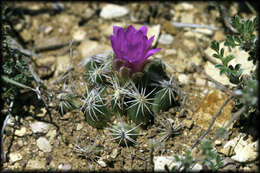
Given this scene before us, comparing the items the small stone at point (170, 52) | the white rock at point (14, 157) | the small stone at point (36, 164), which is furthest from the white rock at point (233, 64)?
the white rock at point (14, 157)

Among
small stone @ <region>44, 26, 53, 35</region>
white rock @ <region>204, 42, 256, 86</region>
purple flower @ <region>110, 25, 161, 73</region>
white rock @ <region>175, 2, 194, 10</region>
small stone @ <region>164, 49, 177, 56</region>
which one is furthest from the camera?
white rock @ <region>175, 2, 194, 10</region>

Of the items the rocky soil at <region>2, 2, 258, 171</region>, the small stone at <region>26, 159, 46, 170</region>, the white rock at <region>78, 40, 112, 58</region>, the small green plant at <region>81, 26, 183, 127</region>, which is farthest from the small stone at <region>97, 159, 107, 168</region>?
the white rock at <region>78, 40, 112, 58</region>

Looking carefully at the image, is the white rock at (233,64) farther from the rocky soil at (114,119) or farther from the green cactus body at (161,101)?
Result: the green cactus body at (161,101)

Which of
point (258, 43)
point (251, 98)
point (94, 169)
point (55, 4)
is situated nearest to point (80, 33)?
point (55, 4)

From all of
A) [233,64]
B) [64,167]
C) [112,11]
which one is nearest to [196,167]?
[64,167]

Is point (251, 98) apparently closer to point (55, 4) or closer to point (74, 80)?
point (74, 80)

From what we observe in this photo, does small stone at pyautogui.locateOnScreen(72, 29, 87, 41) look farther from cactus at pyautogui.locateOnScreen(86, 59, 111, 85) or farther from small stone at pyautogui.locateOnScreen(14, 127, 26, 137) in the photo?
small stone at pyautogui.locateOnScreen(14, 127, 26, 137)

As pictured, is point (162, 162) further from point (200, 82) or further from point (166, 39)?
point (166, 39)

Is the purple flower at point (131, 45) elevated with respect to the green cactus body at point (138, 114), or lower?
elevated
